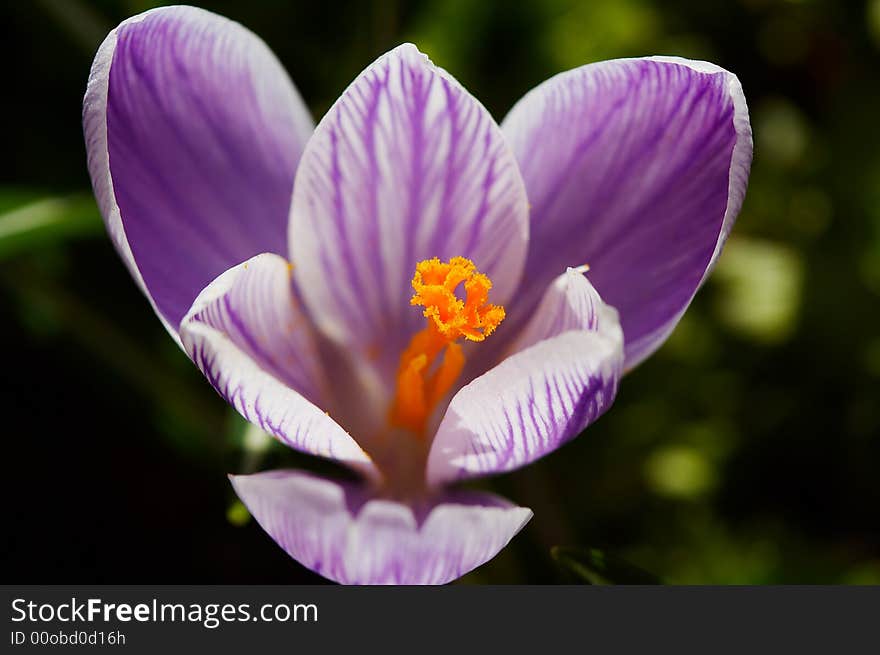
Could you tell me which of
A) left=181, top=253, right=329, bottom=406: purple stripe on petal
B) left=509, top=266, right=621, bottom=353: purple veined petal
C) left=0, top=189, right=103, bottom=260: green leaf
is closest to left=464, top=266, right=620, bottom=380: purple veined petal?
left=509, top=266, right=621, bottom=353: purple veined petal

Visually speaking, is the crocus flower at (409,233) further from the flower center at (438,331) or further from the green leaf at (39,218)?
the green leaf at (39,218)

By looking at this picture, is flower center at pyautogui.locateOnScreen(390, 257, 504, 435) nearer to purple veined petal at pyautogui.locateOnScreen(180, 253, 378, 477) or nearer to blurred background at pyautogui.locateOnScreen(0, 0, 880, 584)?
purple veined petal at pyautogui.locateOnScreen(180, 253, 378, 477)

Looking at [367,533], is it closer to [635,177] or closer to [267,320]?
[267,320]

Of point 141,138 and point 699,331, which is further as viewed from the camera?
point 699,331

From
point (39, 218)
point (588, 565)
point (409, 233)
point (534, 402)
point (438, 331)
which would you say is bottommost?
point (588, 565)

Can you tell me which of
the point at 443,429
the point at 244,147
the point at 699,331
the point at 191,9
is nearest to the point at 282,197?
the point at 244,147

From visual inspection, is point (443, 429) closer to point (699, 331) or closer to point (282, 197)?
point (282, 197)

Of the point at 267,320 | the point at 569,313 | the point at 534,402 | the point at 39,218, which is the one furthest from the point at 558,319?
the point at 39,218
